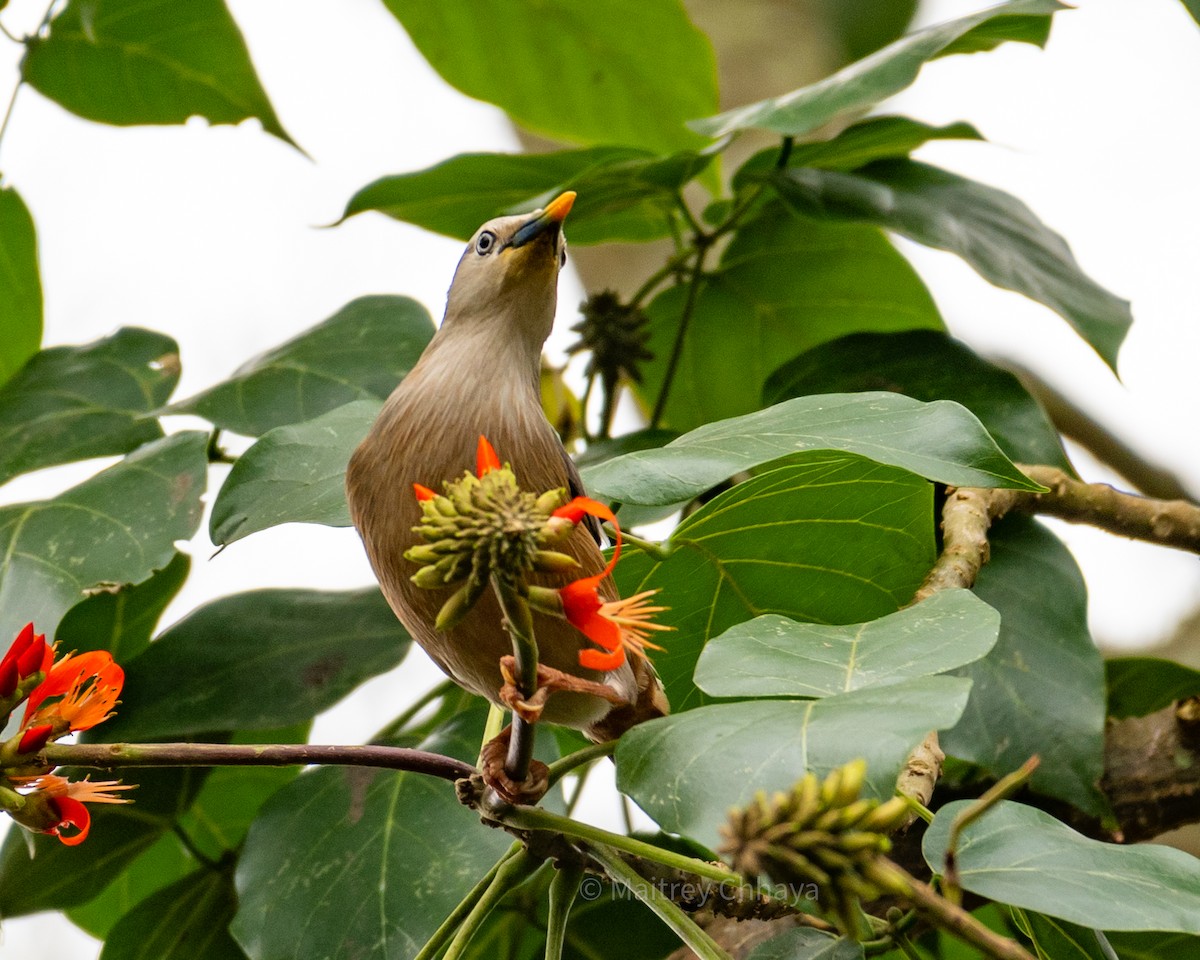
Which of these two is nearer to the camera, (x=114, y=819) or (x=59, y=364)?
(x=114, y=819)

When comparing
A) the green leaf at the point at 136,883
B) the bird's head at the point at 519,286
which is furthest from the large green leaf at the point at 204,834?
the bird's head at the point at 519,286

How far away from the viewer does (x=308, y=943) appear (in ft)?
3.35

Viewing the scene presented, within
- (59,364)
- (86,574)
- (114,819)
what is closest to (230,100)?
(59,364)

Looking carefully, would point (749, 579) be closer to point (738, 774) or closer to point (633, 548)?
point (633, 548)

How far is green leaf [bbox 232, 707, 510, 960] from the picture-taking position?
101cm

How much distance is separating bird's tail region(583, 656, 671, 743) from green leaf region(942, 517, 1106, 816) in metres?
0.32

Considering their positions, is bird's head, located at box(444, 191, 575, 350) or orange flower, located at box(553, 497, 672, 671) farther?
bird's head, located at box(444, 191, 575, 350)

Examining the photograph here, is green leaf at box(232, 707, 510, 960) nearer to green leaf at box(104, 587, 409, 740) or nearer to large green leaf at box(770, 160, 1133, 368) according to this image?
green leaf at box(104, 587, 409, 740)

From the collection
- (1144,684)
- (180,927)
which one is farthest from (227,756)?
(1144,684)

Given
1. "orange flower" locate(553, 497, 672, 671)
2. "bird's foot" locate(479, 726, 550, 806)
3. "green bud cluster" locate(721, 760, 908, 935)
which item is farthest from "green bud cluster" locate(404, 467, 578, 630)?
"bird's foot" locate(479, 726, 550, 806)

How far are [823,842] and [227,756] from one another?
37 cm

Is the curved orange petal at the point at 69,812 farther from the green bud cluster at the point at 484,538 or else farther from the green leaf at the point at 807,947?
the green leaf at the point at 807,947

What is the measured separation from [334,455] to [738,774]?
21.2 inches

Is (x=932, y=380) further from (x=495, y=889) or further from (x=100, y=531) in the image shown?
(x=100, y=531)
